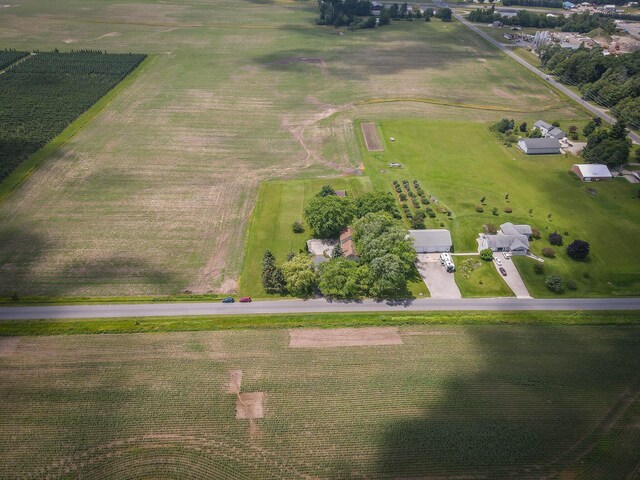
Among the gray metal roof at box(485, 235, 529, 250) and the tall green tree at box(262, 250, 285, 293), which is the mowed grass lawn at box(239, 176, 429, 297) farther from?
the gray metal roof at box(485, 235, 529, 250)

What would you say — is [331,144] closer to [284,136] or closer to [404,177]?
[284,136]

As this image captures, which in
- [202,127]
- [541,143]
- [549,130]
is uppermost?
[549,130]

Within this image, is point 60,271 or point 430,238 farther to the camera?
point 430,238

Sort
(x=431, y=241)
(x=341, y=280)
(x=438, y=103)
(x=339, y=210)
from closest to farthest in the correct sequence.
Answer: (x=341, y=280)
(x=431, y=241)
(x=339, y=210)
(x=438, y=103)

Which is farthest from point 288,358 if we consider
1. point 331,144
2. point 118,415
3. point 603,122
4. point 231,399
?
point 603,122

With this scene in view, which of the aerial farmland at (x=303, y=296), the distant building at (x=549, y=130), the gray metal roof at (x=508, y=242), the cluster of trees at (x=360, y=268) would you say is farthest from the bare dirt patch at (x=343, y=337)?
the distant building at (x=549, y=130)

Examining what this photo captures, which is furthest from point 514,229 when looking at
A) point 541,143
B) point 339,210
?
point 541,143

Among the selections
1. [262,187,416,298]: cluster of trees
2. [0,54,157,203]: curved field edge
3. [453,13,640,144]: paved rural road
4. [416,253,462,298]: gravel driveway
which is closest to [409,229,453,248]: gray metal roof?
[416,253,462,298]: gravel driveway

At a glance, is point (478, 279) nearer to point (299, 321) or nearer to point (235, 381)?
point (299, 321)
